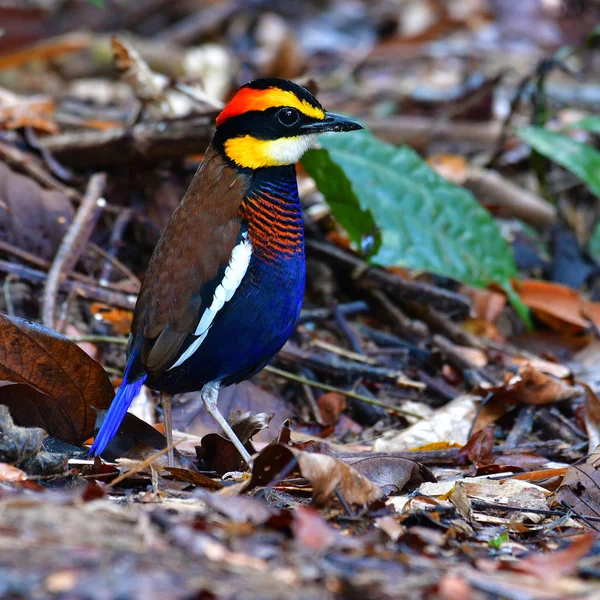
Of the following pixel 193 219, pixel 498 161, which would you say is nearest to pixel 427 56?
pixel 498 161

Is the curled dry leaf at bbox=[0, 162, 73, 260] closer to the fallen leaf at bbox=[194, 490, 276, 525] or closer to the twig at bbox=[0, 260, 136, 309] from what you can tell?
the twig at bbox=[0, 260, 136, 309]

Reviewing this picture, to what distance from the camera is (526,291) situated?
6105 millimetres

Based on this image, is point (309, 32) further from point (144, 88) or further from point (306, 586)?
point (306, 586)

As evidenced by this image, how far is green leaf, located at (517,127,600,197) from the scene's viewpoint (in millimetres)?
6176

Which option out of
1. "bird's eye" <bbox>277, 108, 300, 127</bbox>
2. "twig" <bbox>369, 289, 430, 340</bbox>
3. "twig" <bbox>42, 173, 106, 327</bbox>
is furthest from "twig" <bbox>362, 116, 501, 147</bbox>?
"bird's eye" <bbox>277, 108, 300, 127</bbox>

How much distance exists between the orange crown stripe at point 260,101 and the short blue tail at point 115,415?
126cm

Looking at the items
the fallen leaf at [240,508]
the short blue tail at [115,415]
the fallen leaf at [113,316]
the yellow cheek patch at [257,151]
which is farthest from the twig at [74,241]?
the fallen leaf at [240,508]

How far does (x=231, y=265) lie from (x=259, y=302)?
0.19m

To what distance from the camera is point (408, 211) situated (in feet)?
19.0

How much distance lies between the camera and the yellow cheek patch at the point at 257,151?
4215mm

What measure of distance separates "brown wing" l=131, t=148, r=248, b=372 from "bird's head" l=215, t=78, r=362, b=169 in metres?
0.22

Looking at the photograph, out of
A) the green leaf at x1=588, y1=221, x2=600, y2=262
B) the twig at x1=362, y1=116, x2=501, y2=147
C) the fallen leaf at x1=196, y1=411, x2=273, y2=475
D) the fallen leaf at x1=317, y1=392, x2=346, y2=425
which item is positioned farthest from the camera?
the twig at x1=362, y1=116, x2=501, y2=147

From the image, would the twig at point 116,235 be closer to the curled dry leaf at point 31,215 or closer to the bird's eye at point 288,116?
the curled dry leaf at point 31,215

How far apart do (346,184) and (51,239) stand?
5.46 ft
